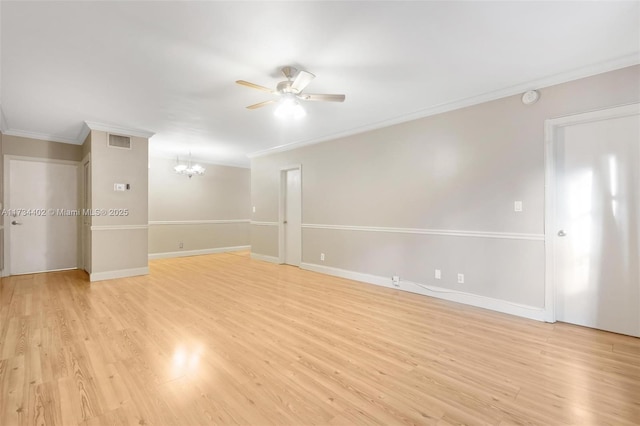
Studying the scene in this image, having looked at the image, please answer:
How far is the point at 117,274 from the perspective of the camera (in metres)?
A: 5.04

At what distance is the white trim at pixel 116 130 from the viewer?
4695mm

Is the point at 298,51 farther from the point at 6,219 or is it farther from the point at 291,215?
the point at 6,219

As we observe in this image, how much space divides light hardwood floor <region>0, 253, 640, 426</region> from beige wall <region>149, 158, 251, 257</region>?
352cm

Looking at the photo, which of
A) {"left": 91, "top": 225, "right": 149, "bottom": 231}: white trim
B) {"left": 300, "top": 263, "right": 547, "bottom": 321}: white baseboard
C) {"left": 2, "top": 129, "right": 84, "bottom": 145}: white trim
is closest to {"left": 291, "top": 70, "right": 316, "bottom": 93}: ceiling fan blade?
{"left": 300, "top": 263, "right": 547, "bottom": 321}: white baseboard

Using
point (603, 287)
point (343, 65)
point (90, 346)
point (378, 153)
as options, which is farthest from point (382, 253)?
point (90, 346)

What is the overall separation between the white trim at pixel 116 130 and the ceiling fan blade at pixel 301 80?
12.0 ft

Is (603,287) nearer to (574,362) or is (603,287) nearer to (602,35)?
(574,362)

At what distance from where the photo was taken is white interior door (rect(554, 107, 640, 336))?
9.01 feet

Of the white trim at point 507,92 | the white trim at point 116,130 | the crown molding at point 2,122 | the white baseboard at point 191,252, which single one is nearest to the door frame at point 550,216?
the white trim at point 507,92

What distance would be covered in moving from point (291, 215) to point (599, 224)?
4943 mm

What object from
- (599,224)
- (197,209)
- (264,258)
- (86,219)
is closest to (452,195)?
(599,224)

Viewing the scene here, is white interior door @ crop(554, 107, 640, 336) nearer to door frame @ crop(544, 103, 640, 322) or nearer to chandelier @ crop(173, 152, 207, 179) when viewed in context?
door frame @ crop(544, 103, 640, 322)

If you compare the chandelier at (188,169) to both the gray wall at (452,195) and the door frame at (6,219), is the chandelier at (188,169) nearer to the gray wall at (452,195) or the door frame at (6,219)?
the door frame at (6,219)

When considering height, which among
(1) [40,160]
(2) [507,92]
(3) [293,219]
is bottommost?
(3) [293,219]
